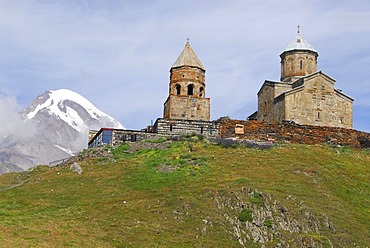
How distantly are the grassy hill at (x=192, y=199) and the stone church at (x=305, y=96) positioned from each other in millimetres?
9338

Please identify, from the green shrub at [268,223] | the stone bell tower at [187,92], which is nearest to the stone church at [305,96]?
the stone bell tower at [187,92]

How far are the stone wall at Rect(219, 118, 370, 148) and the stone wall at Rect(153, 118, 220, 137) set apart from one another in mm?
699

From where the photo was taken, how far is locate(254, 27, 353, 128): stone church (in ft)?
164

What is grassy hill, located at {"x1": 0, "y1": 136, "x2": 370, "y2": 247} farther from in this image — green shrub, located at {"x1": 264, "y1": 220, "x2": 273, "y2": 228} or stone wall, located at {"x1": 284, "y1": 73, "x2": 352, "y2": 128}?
stone wall, located at {"x1": 284, "y1": 73, "x2": 352, "y2": 128}

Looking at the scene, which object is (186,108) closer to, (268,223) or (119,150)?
(119,150)

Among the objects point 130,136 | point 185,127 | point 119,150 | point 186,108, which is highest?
point 186,108

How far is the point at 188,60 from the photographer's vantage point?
49.9 meters

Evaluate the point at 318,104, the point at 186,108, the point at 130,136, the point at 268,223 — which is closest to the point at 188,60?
the point at 186,108

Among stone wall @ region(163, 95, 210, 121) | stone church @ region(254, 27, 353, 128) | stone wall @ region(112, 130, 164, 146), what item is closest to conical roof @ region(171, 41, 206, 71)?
stone wall @ region(163, 95, 210, 121)

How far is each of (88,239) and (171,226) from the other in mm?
3968

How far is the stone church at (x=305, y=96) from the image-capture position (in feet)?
164

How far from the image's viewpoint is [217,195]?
30.3m

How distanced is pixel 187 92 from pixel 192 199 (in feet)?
66.9

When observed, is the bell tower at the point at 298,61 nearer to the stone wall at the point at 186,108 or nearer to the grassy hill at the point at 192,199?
the stone wall at the point at 186,108
